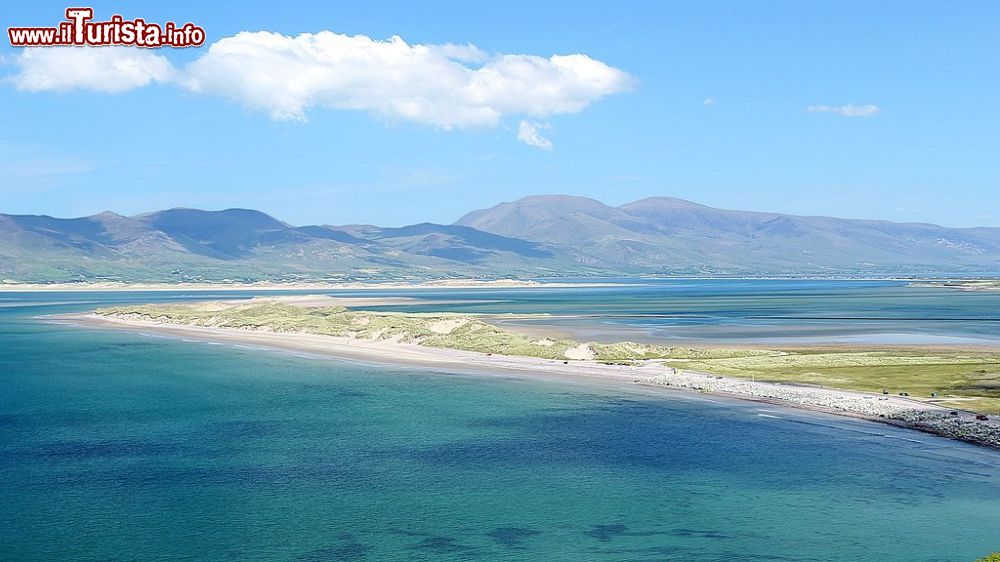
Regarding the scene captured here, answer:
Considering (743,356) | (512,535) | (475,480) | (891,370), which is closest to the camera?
(512,535)

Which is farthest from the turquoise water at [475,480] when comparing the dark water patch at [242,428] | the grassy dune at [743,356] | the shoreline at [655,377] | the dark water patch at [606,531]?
the grassy dune at [743,356]

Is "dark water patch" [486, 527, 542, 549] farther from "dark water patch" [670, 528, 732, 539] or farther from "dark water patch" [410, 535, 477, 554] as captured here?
"dark water patch" [670, 528, 732, 539]

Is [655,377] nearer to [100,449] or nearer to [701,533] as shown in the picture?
[701,533]

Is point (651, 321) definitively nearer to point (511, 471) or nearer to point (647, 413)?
point (647, 413)

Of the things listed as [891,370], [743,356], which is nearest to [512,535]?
[891,370]

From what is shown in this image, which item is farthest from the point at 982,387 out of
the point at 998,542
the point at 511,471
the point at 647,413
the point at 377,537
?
the point at 377,537

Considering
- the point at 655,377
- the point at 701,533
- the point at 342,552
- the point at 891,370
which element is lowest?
the point at 342,552

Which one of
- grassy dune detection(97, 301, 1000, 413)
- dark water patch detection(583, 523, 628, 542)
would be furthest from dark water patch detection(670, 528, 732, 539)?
grassy dune detection(97, 301, 1000, 413)
